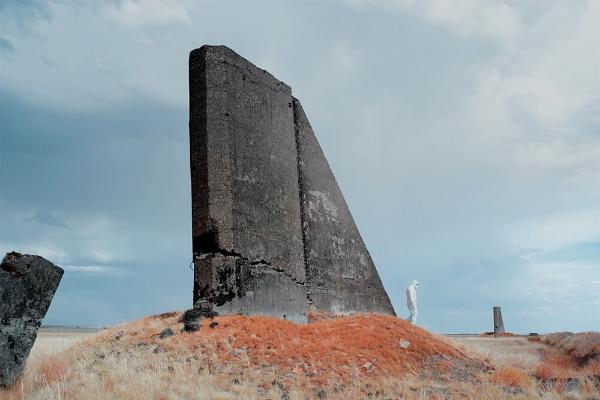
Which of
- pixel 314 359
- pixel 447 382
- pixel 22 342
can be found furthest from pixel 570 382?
pixel 22 342

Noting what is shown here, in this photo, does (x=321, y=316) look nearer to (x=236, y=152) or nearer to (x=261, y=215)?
(x=261, y=215)

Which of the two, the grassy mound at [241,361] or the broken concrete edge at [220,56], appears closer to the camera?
the grassy mound at [241,361]

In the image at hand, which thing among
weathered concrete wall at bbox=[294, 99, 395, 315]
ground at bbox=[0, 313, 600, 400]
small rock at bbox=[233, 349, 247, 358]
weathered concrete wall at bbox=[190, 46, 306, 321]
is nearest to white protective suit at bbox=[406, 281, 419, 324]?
weathered concrete wall at bbox=[294, 99, 395, 315]

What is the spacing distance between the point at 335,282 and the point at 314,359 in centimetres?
401

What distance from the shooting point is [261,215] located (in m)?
10.6

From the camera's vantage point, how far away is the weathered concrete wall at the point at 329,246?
39.9 ft

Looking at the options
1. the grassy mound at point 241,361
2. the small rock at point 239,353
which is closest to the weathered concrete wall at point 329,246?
the grassy mound at point 241,361

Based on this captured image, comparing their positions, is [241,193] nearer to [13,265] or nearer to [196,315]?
[196,315]

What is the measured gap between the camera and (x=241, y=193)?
33.4ft

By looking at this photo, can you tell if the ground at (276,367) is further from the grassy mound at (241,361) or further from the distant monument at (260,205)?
the distant monument at (260,205)

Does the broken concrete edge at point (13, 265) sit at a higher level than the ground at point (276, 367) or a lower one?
higher

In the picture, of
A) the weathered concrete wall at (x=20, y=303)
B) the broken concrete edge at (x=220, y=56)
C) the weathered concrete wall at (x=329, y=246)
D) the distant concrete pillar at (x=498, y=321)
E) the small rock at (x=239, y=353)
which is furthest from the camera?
the distant concrete pillar at (x=498, y=321)

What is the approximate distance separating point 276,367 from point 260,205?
3.26 m

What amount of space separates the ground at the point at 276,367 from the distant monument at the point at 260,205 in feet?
2.54
